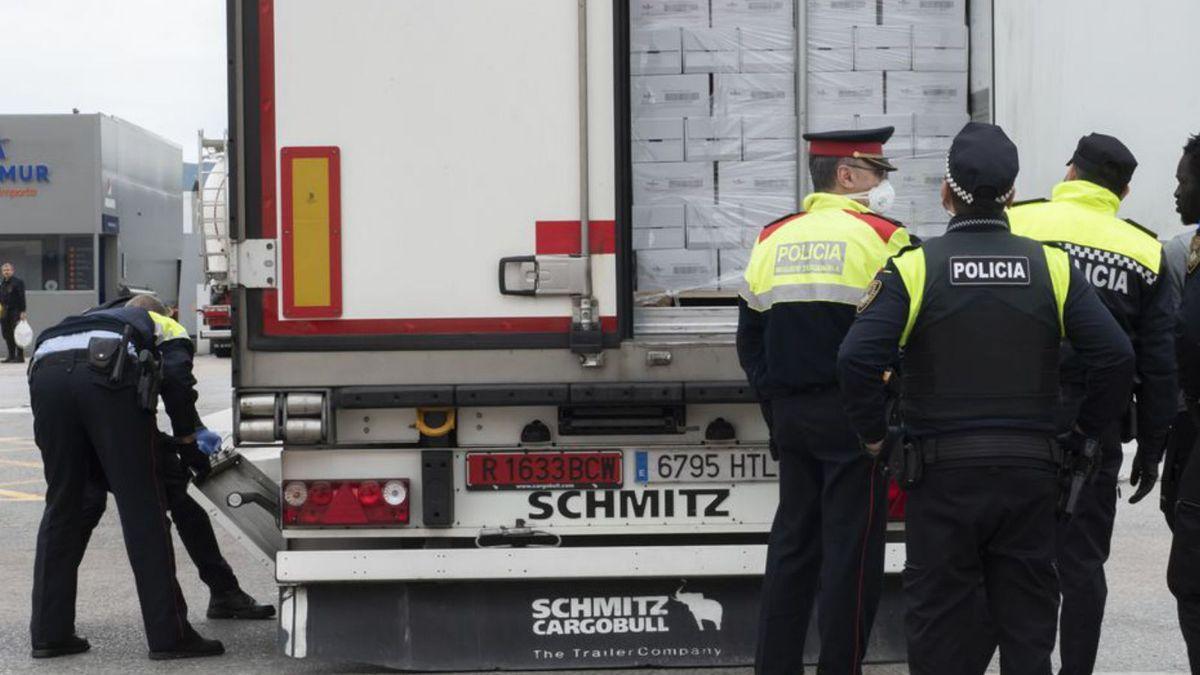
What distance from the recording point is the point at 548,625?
6.24 metres

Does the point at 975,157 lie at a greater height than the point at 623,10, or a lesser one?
lesser

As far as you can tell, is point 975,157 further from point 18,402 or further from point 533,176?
point 18,402

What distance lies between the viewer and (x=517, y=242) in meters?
5.81

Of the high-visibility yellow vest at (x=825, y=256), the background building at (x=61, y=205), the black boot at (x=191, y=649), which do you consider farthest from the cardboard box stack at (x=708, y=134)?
the background building at (x=61, y=205)

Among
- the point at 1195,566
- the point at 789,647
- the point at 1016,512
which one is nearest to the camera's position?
the point at 1016,512

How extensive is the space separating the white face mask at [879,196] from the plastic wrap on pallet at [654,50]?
94 cm

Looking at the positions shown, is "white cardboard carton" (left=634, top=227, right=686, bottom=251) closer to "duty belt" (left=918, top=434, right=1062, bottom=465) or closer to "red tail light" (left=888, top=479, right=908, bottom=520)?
"red tail light" (left=888, top=479, right=908, bottom=520)

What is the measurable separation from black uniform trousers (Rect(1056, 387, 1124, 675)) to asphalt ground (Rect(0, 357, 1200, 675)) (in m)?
1.05

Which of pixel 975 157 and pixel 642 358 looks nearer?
pixel 975 157

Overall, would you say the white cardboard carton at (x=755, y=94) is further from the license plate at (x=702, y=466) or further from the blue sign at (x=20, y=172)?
the blue sign at (x=20, y=172)

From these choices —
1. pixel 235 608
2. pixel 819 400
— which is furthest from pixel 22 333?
pixel 819 400

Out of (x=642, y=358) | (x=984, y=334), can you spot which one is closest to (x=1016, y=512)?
(x=984, y=334)

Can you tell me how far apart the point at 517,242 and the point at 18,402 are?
707 inches

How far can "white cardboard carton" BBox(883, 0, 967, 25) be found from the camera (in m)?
6.53
